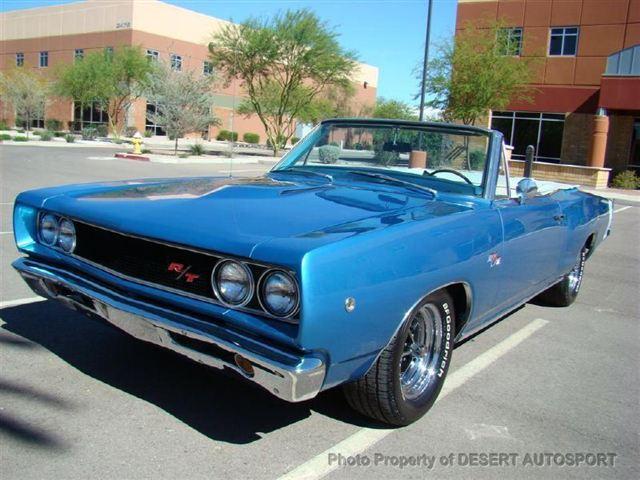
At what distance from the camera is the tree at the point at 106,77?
39.8 metres

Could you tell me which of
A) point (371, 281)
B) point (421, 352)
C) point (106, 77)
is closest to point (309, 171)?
point (421, 352)

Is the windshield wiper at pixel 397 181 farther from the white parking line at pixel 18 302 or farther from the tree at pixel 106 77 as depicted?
the tree at pixel 106 77

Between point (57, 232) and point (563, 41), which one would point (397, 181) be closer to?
point (57, 232)

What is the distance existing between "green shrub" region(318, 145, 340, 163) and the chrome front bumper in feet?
7.04

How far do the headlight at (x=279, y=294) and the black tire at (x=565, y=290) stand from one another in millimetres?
4104

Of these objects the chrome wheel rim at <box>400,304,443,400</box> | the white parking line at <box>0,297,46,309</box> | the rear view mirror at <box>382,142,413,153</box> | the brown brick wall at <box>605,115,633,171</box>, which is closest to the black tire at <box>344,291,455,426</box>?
the chrome wheel rim at <box>400,304,443,400</box>

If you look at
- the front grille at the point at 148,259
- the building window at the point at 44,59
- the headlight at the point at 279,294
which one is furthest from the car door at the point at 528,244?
the building window at the point at 44,59

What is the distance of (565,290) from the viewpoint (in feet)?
19.9

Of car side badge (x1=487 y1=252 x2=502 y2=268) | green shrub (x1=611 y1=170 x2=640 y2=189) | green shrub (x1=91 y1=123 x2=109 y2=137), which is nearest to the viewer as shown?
car side badge (x1=487 y1=252 x2=502 y2=268)

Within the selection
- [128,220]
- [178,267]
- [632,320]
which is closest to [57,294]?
[128,220]

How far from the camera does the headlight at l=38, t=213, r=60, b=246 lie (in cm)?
355

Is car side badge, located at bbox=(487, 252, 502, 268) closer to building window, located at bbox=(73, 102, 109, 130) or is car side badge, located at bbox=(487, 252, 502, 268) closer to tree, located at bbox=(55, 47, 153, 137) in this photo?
tree, located at bbox=(55, 47, 153, 137)

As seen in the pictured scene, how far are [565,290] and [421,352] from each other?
3.21 m

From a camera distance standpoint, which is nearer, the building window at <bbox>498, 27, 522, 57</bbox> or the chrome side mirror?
the chrome side mirror
